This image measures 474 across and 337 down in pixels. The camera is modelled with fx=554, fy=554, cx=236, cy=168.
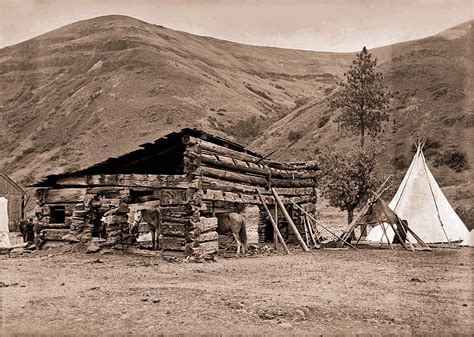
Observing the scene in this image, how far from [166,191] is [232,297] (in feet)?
24.4

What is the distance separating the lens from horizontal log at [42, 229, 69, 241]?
60.3ft

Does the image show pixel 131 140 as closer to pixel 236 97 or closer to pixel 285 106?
pixel 236 97

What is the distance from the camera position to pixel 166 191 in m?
16.5

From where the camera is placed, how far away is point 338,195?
3030cm

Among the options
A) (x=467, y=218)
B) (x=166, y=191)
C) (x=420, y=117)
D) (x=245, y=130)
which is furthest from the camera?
(x=245, y=130)

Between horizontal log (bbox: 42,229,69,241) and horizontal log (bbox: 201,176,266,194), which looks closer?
horizontal log (bbox: 201,176,266,194)

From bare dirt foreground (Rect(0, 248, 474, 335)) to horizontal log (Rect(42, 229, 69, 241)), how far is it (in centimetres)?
269

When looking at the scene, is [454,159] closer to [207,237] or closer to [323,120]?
[323,120]

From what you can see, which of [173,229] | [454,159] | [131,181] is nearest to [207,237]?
[173,229]

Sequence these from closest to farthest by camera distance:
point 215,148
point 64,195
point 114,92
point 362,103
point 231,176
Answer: point 215,148, point 231,176, point 64,195, point 362,103, point 114,92

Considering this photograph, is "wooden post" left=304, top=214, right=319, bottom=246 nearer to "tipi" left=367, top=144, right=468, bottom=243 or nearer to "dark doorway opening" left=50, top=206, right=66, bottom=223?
"tipi" left=367, top=144, right=468, bottom=243

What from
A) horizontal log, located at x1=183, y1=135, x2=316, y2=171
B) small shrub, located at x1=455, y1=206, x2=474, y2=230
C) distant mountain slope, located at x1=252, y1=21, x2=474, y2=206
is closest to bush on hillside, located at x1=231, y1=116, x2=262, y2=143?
distant mountain slope, located at x1=252, y1=21, x2=474, y2=206

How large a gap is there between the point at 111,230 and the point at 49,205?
10.1 ft

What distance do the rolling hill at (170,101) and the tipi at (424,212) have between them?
15.2 m
